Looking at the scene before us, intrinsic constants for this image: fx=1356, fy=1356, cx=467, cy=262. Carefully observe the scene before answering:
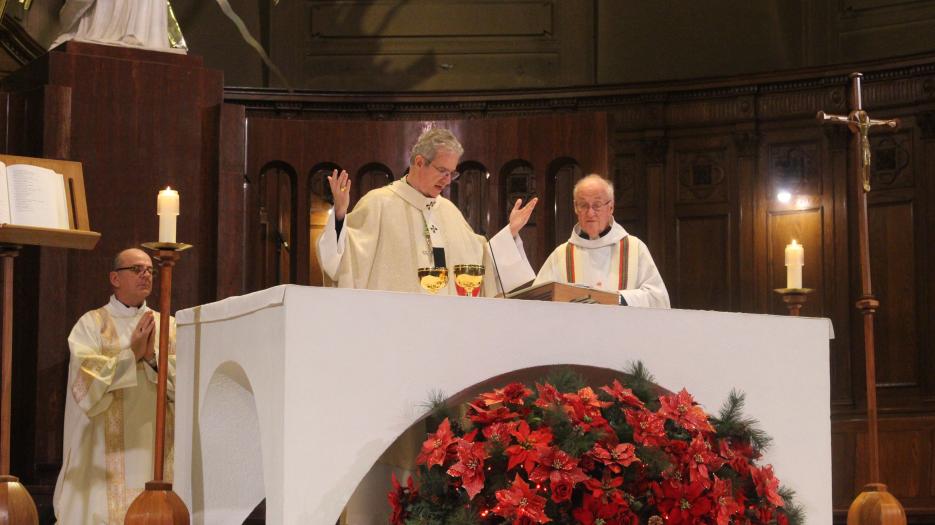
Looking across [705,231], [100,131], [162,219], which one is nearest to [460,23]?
[705,231]

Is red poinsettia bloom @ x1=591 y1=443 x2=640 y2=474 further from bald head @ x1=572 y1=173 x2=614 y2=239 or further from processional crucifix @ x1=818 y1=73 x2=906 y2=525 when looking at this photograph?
processional crucifix @ x1=818 y1=73 x2=906 y2=525

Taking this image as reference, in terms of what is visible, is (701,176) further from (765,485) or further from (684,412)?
(684,412)

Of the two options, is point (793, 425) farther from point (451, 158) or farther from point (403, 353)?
point (451, 158)

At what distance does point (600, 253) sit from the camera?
20.3 ft

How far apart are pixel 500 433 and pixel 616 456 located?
32 centimetres

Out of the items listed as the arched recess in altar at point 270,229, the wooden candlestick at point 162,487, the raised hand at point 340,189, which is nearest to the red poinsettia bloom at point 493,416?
the wooden candlestick at point 162,487

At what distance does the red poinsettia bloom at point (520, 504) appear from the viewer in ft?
11.7

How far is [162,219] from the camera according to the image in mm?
5242

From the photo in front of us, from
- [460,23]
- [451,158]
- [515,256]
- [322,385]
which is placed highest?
[460,23]

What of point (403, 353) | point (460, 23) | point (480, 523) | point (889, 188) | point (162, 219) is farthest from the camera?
point (460, 23)

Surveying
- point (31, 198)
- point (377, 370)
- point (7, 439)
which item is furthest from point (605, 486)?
point (31, 198)

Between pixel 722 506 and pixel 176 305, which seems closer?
pixel 722 506

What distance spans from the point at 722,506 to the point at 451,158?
2485mm

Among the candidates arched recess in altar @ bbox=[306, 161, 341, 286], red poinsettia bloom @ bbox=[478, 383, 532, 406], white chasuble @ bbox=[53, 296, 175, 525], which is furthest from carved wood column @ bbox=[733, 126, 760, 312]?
red poinsettia bloom @ bbox=[478, 383, 532, 406]
